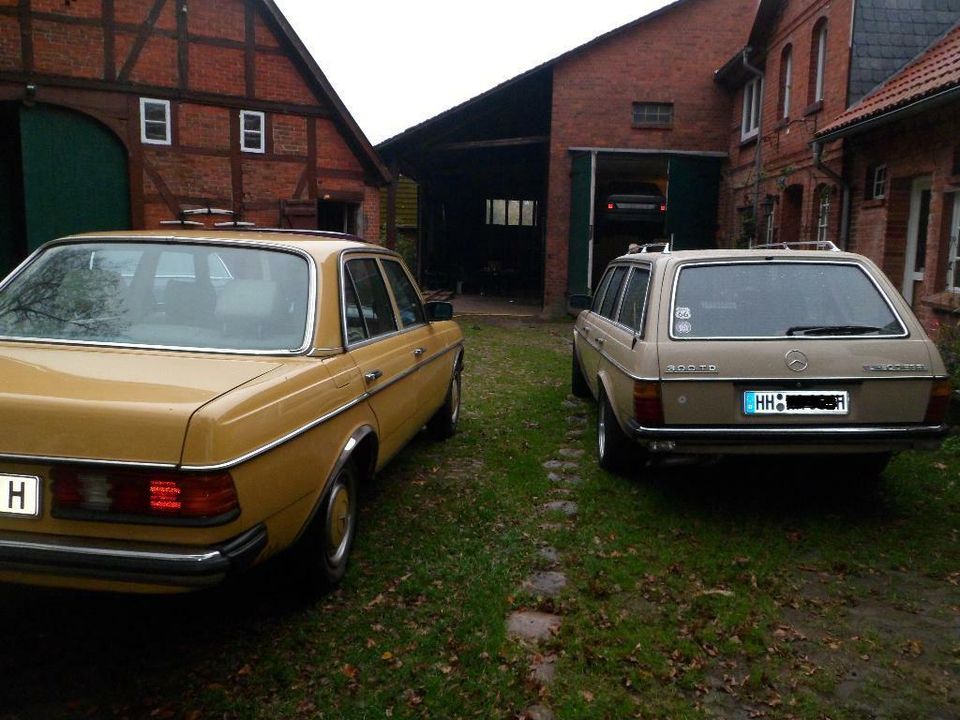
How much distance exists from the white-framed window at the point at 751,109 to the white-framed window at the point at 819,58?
9.50 feet

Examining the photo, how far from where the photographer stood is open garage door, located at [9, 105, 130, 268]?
14680mm

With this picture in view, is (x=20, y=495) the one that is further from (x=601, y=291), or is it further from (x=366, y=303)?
(x=601, y=291)

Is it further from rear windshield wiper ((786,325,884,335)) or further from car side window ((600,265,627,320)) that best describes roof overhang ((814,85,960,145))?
rear windshield wiper ((786,325,884,335))

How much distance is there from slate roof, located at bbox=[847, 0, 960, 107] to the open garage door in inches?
511

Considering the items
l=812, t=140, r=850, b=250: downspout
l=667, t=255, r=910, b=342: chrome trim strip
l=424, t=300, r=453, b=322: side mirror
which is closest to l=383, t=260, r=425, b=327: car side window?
l=424, t=300, r=453, b=322: side mirror

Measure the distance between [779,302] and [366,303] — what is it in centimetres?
249

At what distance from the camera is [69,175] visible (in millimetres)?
15055

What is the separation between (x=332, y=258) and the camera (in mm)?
4215

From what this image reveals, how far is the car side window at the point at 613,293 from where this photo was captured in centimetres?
665

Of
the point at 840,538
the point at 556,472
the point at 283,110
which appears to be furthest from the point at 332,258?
the point at 283,110

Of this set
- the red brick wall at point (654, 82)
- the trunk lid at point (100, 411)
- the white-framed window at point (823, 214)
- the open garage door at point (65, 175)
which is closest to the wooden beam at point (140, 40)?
the open garage door at point (65, 175)

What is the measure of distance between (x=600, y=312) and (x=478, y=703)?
4.73 meters

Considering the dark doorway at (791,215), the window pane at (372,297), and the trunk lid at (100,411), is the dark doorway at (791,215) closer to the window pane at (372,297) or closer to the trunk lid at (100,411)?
the window pane at (372,297)

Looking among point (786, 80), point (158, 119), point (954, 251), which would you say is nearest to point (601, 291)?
point (954, 251)
